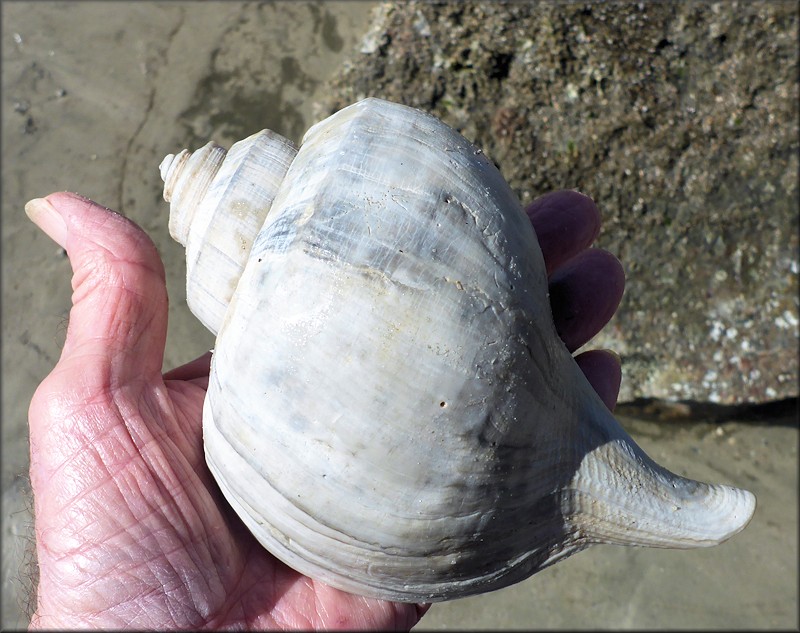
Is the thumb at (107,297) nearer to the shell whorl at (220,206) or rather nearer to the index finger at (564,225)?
the shell whorl at (220,206)

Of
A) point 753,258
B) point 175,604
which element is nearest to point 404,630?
point 175,604

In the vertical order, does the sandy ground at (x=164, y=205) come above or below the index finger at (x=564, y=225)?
below

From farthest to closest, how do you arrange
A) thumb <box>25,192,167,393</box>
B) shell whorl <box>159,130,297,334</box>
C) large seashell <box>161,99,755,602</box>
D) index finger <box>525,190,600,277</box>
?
index finger <box>525,190,600,277</box> < thumb <box>25,192,167,393</box> < shell whorl <box>159,130,297,334</box> < large seashell <box>161,99,755,602</box>

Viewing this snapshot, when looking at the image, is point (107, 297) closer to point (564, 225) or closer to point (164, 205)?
point (564, 225)

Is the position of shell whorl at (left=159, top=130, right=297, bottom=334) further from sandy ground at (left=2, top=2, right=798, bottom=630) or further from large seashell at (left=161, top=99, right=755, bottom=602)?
sandy ground at (left=2, top=2, right=798, bottom=630)

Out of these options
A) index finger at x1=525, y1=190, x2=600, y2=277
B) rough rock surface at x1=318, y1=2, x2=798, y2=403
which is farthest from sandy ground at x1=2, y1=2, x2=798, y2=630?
index finger at x1=525, y1=190, x2=600, y2=277

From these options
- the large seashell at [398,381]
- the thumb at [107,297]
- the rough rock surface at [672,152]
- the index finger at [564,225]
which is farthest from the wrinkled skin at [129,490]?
the rough rock surface at [672,152]

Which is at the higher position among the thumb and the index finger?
the index finger
